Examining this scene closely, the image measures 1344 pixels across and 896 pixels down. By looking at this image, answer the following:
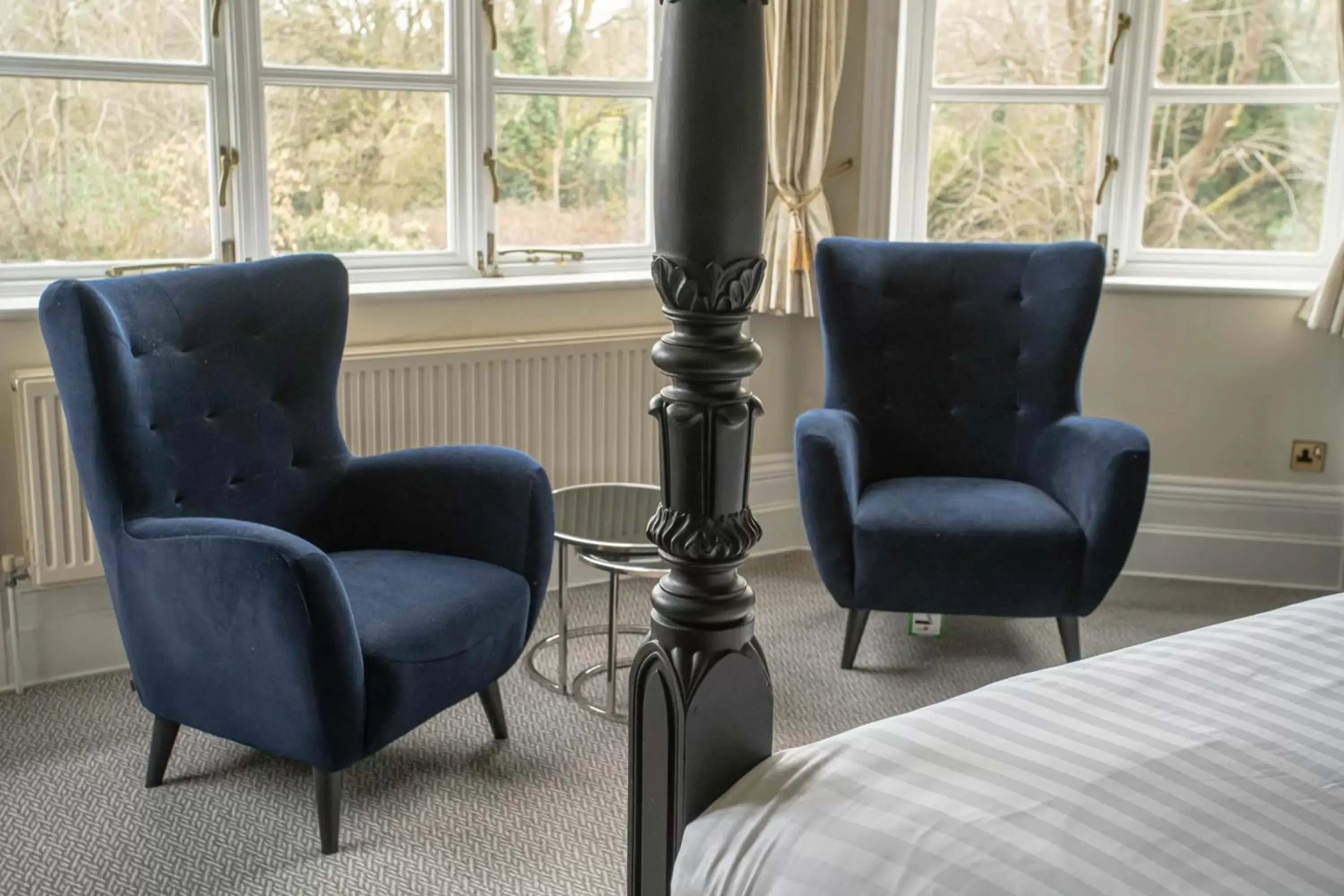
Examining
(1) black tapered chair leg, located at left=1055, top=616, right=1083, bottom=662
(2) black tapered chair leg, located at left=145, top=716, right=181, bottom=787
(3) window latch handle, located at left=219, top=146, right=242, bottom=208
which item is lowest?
(2) black tapered chair leg, located at left=145, top=716, right=181, bottom=787

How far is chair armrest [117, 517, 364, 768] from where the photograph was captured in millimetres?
2289

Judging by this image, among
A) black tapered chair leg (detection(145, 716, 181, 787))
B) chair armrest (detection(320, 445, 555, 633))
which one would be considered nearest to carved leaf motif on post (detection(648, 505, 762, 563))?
chair armrest (detection(320, 445, 555, 633))

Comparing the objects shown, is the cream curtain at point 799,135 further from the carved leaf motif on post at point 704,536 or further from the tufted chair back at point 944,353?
the carved leaf motif on post at point 704,536

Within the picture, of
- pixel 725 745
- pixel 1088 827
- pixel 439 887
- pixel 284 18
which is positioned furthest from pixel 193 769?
pixel 1088 827

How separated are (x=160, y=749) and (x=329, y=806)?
457 millimetres

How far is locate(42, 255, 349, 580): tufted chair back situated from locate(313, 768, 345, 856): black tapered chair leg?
0.58 m

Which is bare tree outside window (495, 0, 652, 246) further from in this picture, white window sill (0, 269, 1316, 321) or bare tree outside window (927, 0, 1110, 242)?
bare tree outside window (927, 0, 1110, 242)

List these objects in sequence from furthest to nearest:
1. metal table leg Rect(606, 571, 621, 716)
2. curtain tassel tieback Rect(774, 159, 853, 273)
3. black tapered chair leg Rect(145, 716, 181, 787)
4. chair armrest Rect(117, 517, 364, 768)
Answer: curtain tassel tieback Rect(774, 159, 853, 273)
metal table leg Rect(606, 571, 621, 716)
black tapered chair leg Rect(145, 716, 181, 787)
chair armrest Rect(117, 517, 364, 768)

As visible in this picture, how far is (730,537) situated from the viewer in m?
1.55

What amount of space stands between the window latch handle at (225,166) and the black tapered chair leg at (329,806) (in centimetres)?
157

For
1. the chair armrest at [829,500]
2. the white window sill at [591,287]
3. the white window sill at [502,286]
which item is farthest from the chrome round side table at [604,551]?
the white window sill at [591,287]

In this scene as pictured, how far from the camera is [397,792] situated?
2.69 meters

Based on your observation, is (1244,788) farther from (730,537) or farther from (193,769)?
(193,769)

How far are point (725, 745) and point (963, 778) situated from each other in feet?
0.97
